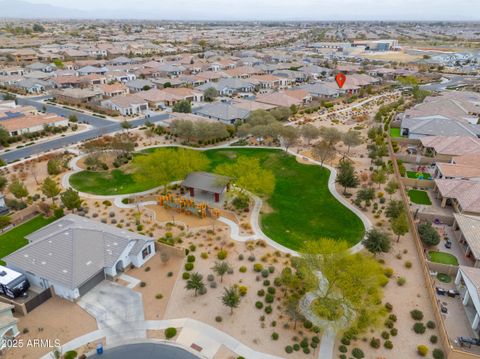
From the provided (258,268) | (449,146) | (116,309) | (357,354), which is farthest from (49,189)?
(449,146)

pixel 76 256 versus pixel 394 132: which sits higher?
pixel 76 256

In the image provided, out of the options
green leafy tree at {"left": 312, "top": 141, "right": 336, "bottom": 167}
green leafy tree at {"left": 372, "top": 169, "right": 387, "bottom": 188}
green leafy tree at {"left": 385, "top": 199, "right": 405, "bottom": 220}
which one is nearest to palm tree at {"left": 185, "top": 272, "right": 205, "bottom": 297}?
green leafy tree at {"left": 385, "top": 199, "right": 405, "bottom": 220}

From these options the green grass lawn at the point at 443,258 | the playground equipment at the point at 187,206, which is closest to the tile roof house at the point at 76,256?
the playground equipment at the point at 187,206

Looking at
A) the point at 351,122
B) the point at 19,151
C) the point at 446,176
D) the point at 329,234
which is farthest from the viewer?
the point at 351,122

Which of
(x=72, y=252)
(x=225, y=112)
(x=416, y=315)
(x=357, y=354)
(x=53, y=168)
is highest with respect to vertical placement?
(x=72, y=252)

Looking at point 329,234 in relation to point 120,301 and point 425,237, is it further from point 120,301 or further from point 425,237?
point 120,301

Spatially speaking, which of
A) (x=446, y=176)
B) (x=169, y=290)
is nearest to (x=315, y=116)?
(x=446, y=176)

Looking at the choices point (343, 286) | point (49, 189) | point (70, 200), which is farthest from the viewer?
point (49, 189)

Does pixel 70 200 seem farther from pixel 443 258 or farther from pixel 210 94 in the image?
pixel 210 94
